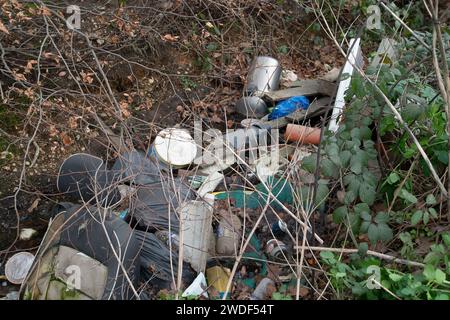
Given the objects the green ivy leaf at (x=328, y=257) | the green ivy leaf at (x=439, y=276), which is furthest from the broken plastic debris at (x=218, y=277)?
the green ivy leaf at (x=439, y=276)

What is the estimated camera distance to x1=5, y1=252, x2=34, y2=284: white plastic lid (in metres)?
3.48

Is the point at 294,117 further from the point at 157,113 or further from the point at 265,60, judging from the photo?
the point at 157,113

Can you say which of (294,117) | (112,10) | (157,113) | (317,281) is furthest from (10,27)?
(317,281)

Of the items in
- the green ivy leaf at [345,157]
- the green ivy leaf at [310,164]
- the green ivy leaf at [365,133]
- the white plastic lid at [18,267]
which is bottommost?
the white plastic lid at [18,267]

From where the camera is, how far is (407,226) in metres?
3.14

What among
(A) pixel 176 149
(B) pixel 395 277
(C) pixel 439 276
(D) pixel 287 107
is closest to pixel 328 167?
(B) pixel 395 277

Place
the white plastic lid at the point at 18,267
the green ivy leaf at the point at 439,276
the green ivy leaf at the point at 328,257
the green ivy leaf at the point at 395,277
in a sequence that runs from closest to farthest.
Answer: the green ivy leaf at the point at 439,276
the green ivy leaf at the point at 395,277
the green ivy leaf at the point at 328,257
the white plastic lid at the point at 18,267

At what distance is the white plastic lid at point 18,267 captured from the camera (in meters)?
3.48

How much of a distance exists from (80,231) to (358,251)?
164cm

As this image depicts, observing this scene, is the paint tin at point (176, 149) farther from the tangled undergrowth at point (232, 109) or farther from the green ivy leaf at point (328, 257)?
the green ivy leaf at point (328, 257)

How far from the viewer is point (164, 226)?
3.50 meters

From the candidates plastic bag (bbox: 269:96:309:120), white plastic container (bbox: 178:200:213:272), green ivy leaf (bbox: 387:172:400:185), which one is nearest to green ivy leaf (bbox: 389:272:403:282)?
green ivy leaf (bbox: 387:172:400:185)

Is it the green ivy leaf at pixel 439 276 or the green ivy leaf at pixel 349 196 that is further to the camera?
the green ivy leaf at pixel 349 196
